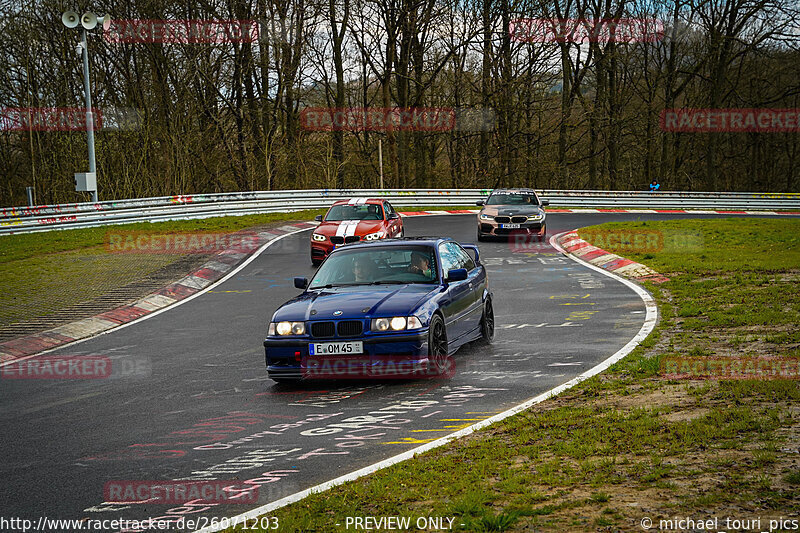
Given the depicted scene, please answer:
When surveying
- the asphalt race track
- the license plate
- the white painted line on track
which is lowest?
the asphalt race track

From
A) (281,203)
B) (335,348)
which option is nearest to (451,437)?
(335,348)

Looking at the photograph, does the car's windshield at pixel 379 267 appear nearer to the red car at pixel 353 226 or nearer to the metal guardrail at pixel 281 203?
the red car at pixel 353 226

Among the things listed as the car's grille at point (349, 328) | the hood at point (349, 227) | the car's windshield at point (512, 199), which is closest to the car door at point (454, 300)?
the car's grille at point (349, 328)

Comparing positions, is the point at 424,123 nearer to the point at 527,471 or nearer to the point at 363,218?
the point at 363,218

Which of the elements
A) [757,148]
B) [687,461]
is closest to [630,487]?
[687,461]

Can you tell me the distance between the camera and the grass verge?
434 centimetres

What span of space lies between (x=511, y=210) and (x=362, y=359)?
56.6ft

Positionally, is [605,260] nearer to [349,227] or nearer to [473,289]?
[349,227]

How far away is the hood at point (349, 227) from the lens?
1992 centimetres

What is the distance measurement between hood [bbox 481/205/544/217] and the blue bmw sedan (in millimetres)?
14983

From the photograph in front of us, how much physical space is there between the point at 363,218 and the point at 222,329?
8755 mm

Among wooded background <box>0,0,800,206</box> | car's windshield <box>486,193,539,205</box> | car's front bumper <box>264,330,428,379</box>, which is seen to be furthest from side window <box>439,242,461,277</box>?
wooded background <box>0,0,800,206</box>

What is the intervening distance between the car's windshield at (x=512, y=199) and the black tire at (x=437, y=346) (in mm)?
17231

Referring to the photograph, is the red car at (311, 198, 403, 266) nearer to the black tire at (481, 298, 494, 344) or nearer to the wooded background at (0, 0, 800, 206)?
the black tire at (481, 298, 494, 344)
